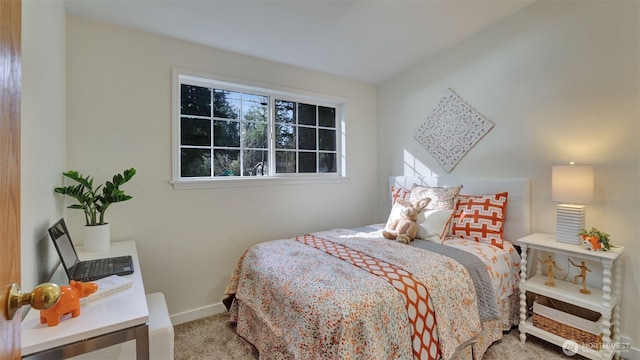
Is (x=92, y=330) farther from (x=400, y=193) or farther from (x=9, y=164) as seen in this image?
(x=400, y=193)

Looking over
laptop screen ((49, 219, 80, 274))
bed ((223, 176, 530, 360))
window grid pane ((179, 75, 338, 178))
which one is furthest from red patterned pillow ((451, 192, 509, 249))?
laptop screen ((49, 219, 80, 274))

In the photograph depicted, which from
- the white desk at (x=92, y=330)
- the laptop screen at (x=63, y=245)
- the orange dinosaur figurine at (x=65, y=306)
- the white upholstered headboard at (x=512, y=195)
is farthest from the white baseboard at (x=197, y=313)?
the white upholstered headboard at (x=512, y=195)

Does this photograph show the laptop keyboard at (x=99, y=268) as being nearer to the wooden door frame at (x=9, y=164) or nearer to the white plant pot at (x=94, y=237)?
the white plant pot at (x=94, y=237)

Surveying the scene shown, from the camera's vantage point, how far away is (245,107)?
116 inches

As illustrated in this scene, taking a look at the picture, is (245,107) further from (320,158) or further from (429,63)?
(429,63)

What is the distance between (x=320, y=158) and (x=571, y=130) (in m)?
2.30

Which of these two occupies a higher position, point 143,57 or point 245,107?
point 143,57

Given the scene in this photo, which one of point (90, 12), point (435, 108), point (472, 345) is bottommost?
point (472, 345)

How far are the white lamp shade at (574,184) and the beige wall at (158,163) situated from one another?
2216 mm

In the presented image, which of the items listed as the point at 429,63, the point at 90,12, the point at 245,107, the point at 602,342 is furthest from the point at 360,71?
the point at 602,342

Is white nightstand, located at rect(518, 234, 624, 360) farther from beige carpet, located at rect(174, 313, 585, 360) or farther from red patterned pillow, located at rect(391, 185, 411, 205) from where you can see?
red patterned pillow, located at rect(391, 185, 411, 205)

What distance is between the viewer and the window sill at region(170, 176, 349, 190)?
8.16ft

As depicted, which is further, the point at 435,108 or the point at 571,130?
the point at 435,108

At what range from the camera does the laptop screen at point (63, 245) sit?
4.31ft
